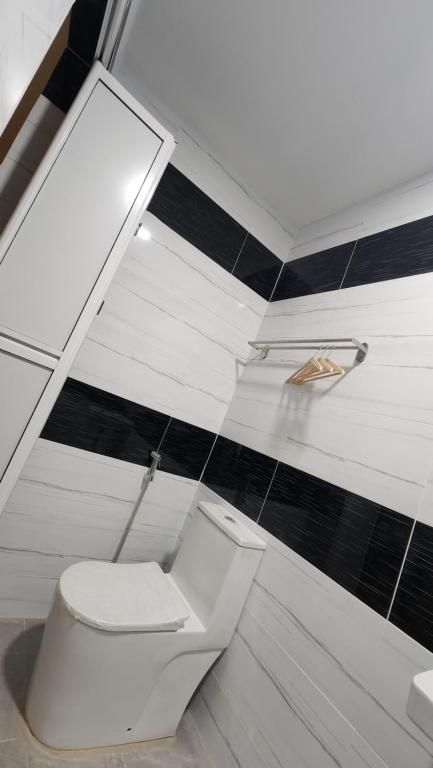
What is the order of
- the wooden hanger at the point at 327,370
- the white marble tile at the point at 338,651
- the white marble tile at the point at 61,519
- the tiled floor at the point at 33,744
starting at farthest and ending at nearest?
the white marble tile at the point at 61,519 → the wooden hanger at the point at 327,370 → the tiled floor at the point at 33,744 → the white marble tile at the point at 338,651

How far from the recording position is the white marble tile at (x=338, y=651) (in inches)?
35.0

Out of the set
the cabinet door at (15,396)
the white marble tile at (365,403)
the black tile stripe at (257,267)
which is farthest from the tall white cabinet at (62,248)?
the white marble tile at (365,403)

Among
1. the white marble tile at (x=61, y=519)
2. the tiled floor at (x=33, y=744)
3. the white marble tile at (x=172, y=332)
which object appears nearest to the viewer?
the tiled floor at (x=33, y=744)

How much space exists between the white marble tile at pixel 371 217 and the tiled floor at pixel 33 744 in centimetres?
224

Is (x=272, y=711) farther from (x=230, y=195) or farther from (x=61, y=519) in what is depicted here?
(x=230, y=195)

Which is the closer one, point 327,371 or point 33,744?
point 33,744

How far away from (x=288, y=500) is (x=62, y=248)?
1.28 m

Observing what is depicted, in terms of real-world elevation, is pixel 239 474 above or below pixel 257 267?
below

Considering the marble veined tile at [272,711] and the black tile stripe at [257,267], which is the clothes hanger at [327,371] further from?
the marble veined tile at [272,711]

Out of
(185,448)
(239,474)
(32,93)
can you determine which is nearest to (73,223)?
(32,93)

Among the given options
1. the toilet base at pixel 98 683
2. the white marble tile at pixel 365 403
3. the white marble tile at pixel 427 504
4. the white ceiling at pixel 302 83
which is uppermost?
the white ceiling at pixel 302 83

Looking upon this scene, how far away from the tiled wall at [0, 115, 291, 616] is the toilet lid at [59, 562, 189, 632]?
0.36 meters

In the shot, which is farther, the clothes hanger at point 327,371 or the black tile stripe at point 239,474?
the black tile stripe at point 239,474

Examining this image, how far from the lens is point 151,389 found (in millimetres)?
1810
